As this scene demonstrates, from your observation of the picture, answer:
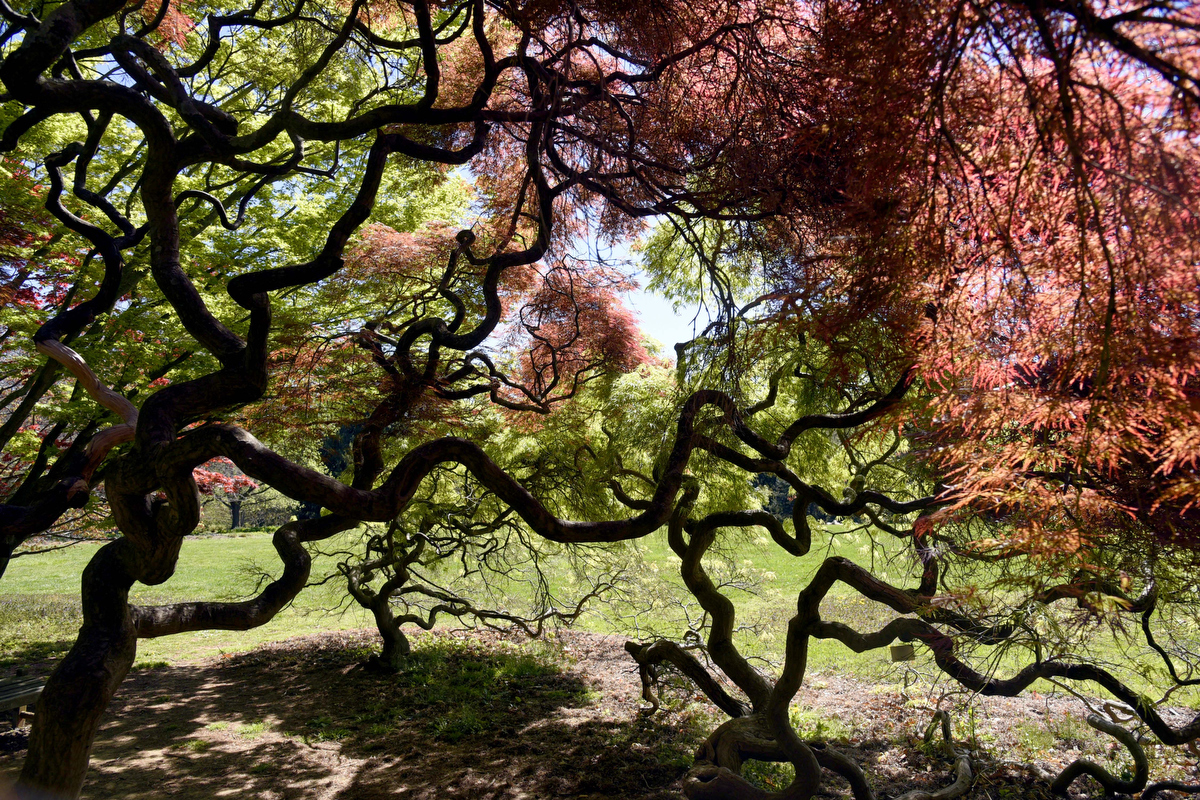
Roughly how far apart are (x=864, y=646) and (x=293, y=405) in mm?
4620

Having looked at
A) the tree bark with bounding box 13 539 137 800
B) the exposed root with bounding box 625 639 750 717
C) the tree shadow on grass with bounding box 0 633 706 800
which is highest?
the tree bark with bounding box 13 539 137 800

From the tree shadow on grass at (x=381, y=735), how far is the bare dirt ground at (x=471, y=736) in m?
0.02

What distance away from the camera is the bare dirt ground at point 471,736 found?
4805mm

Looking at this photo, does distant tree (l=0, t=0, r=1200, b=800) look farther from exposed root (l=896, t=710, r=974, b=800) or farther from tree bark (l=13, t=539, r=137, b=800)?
exposed root (l=896, t=710, r=974, b=800)

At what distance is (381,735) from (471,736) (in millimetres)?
767

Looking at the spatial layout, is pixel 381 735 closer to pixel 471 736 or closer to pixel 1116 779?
pixel 471 736

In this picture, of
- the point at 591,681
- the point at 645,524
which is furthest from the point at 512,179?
the point at 591,681

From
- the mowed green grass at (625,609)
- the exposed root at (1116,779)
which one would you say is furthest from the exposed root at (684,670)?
the exposed root at (1116,779)

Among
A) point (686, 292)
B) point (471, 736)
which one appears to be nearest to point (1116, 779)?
point (471, 736)

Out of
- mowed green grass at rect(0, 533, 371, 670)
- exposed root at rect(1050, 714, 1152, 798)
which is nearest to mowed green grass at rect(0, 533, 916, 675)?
mowed green grass at rect(0, 533, 371, 670)

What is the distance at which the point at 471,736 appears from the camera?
233 inches

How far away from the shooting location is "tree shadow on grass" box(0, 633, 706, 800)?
4797mm

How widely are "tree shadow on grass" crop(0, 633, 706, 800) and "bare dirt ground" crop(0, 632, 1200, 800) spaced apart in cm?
2

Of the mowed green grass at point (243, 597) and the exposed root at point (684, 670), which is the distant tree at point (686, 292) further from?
the mowed green grass at point (243, 597)
